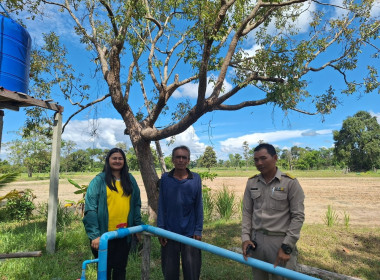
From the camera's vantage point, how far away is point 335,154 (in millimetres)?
56312

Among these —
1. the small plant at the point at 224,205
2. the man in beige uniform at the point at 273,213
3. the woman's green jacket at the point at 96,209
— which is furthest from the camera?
the small plant at the point at 224,205

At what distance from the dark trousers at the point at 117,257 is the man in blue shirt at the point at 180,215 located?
36cm

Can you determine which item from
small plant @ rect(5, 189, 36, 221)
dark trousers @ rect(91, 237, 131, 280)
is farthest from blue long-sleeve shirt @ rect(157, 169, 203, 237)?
small plant @ rect(5, 189, 36, 221)

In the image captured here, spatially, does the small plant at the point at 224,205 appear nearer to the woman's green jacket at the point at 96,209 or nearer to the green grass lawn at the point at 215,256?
the green grass lawn at the point at 215,256

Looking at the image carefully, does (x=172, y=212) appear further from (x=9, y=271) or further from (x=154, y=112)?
(x=154, y=112)

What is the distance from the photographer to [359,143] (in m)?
52.8

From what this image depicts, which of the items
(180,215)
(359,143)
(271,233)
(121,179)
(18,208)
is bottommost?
(18,208)

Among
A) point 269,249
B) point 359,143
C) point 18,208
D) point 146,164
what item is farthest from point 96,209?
point 359,143

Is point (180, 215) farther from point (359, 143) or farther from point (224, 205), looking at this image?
point (359, 143)

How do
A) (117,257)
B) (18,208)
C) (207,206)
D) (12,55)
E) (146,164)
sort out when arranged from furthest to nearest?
(207,206)
(18,208)
(146,164)
(12,55)
(117,257)

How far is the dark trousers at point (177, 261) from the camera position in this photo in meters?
2.50

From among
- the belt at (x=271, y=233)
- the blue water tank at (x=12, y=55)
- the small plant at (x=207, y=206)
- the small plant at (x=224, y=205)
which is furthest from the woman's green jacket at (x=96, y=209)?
the small plant at (x=224, y=205)

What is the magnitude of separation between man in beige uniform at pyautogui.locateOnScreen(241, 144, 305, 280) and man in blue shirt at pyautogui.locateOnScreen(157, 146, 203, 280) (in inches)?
20.3

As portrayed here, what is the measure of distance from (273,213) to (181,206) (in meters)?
0.82
